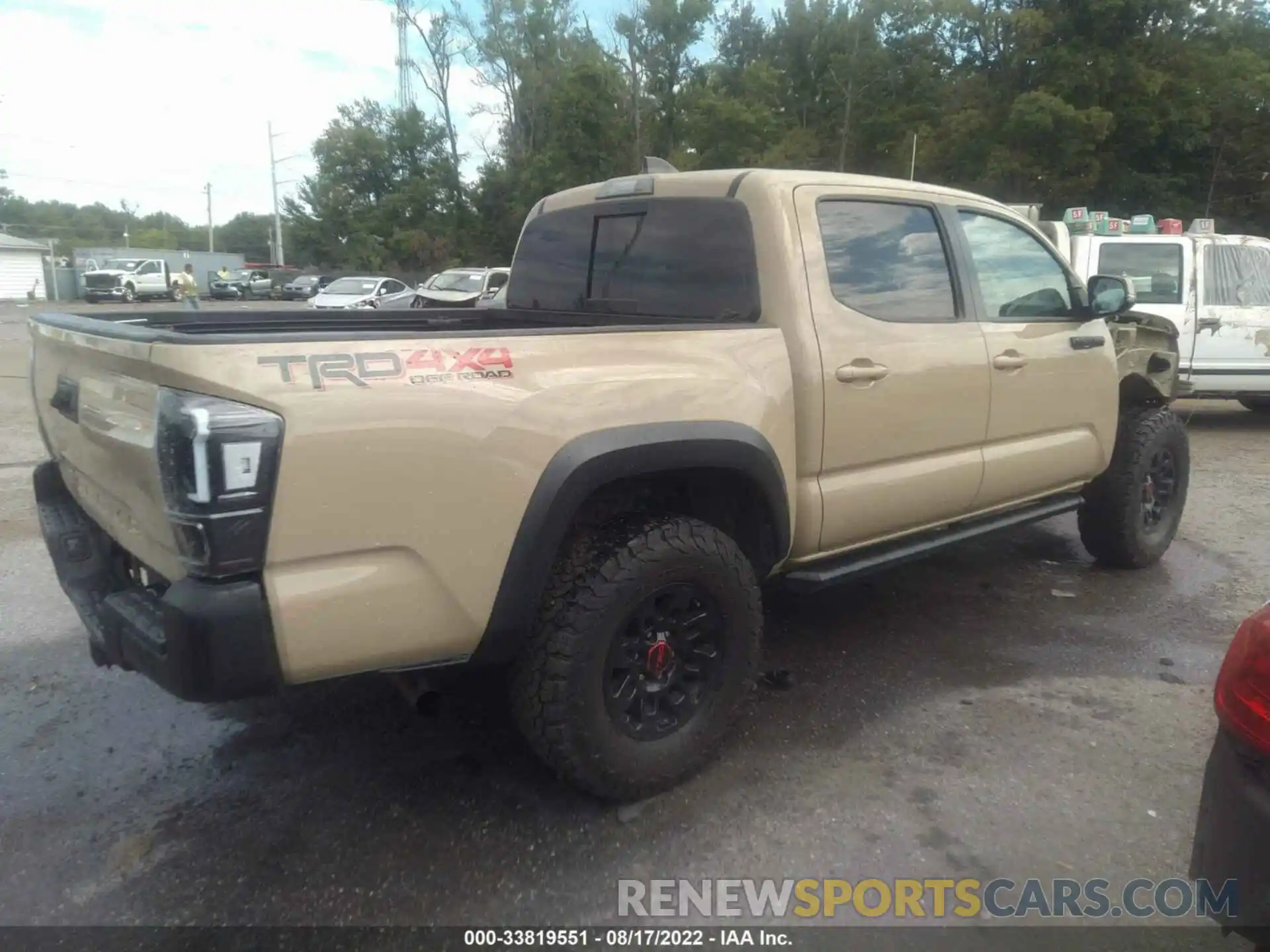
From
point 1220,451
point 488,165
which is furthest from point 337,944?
point 488,165

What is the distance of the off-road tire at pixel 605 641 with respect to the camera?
2.71m

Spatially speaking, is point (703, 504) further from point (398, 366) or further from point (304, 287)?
Answer: point (304, 287)

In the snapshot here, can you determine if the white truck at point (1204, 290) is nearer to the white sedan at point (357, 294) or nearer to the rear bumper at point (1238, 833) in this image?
the rear bumper at point (1238, 833)

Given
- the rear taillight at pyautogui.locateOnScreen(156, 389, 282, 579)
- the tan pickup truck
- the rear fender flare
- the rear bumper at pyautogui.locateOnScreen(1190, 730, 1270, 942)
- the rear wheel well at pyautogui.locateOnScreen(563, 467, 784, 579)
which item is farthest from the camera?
the rear wheel well at pyautogui.locateOnScreen(563, 467, 784, 579)

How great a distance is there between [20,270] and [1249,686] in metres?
59.4

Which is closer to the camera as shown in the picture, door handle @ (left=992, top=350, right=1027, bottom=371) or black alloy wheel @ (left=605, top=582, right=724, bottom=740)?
black alloy wheel @ (left=605, top=582, right=724, bottom=740)

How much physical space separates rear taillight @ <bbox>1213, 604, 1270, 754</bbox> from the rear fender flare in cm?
141

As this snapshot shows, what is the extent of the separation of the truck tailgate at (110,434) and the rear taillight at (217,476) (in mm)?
100

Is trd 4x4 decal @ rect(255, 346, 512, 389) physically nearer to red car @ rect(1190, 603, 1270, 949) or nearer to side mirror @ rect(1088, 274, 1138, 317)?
red car @ rect(1190, 603, 1270, 949)

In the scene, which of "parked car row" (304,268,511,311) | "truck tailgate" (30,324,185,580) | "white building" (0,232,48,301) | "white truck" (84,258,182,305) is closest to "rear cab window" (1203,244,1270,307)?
"truck tailgate" (30,324,185,580)

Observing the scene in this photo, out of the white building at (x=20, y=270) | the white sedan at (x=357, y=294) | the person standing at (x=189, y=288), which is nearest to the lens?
the person standing at (x=189, y=288)

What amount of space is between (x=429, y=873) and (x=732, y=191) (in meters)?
2.38

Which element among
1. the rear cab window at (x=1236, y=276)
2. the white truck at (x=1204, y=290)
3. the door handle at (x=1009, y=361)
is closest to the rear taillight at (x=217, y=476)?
the door handle at (x=1009, y=361)

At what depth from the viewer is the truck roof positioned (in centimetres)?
343
